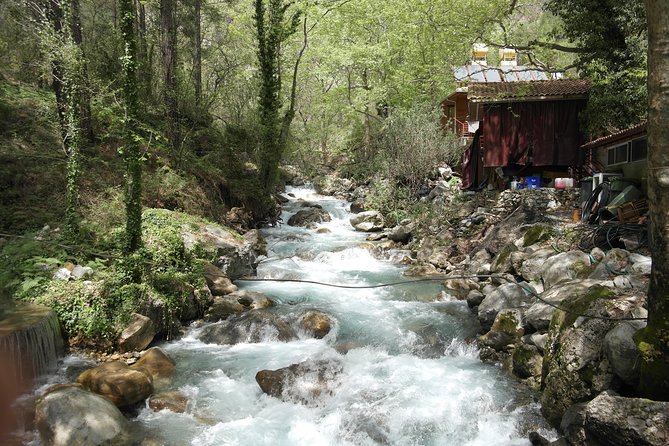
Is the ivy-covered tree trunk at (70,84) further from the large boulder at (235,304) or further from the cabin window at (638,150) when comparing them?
the cabin window at (638,150)

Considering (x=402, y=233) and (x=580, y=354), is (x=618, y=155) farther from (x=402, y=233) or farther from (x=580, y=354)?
(x=580, y=354)

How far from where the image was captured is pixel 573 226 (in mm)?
10750

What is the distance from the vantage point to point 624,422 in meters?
4.04

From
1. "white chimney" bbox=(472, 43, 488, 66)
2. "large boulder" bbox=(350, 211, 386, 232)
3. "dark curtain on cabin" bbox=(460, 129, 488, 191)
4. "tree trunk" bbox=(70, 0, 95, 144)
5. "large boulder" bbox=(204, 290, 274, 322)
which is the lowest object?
"large boulder" bbox=(204, 290, 274, 322)

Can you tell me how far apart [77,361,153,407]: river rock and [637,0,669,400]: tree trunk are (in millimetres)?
5880

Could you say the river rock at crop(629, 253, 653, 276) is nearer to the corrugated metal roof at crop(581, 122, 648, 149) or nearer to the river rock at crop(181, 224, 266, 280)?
the corrugated metal roof at crop(581, 122, 648, 149)

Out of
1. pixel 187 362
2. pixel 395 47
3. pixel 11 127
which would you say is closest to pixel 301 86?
pixel 395 47

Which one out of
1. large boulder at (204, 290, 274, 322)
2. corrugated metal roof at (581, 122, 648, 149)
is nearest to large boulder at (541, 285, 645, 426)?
large boulder at (204, 290, 274, 322)

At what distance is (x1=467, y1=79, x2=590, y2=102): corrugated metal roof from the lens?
15.7 m

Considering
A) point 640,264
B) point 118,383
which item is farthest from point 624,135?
point 118,383

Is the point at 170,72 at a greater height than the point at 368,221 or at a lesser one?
greater

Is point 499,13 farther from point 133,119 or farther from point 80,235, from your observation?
point 80,235

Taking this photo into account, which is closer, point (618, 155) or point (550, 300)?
point (550, 300)

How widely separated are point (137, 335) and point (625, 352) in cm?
696
